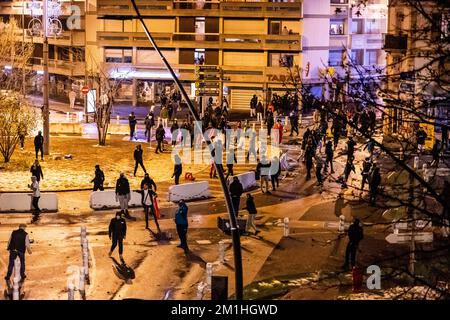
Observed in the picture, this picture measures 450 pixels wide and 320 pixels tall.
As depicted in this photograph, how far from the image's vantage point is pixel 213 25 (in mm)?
62281

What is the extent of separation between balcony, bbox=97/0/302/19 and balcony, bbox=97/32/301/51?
4.82 feet

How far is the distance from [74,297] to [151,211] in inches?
353

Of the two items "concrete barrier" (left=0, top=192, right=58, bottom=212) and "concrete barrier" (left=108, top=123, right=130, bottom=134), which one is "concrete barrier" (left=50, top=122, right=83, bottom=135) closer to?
"concrete barrier" (left=108, top=123, right=130, bottom=134)

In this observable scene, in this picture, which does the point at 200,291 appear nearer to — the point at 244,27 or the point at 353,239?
the point at 353,239

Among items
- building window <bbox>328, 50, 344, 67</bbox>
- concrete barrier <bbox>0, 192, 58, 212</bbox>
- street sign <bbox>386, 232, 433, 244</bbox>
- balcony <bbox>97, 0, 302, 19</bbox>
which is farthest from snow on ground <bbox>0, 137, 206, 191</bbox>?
building window <bbox>328, 50, 344, 67</bbox>

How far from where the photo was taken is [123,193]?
26.3 metres

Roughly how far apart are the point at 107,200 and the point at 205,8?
36029 mm

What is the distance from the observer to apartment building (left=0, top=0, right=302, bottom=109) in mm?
59594

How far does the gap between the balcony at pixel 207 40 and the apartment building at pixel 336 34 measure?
1402mm

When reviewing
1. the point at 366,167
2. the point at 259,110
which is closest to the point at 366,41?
the point at 259,110

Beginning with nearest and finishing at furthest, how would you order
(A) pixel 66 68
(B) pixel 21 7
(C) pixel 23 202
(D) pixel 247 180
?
(C) pixel 23 202 → (D) pixel 247 180 → (A) pixel 66 68 → (B) pixel 21 7

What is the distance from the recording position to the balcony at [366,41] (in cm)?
6738
